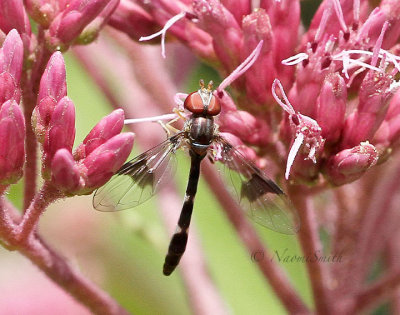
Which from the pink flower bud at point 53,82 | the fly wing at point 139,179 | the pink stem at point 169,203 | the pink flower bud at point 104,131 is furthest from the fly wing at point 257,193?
the pink stem at point 169,203

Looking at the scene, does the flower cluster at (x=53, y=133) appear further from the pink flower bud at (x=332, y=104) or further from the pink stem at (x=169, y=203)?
the pink stem at (x=169, y=203)

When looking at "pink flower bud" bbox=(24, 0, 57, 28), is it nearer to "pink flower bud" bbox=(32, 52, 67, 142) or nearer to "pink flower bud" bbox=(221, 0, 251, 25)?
"pink flower bud" bbox=(32, 52, 67, 142)

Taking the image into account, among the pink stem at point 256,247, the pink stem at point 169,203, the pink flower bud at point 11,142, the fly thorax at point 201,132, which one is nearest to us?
the pink flower bud at point 11,142

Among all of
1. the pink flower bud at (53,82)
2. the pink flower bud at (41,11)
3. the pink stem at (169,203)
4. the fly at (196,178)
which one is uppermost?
the pink flower bud at (41,11)

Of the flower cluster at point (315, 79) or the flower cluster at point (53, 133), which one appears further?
the flower cluster at point (315, 79)

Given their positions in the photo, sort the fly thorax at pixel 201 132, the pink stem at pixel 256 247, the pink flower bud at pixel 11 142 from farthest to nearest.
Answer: the pink stem at pixel 256 247
the fly thorax at pixel 201 132
the pink flower bud at pixel 11 142

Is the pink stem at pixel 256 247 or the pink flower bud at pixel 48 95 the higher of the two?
the pink flower bud at pixel 48 95

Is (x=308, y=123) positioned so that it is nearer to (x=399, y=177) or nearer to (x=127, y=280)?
(x=399, y=177)

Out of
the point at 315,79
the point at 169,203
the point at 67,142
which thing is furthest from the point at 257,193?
the point at 169,203
